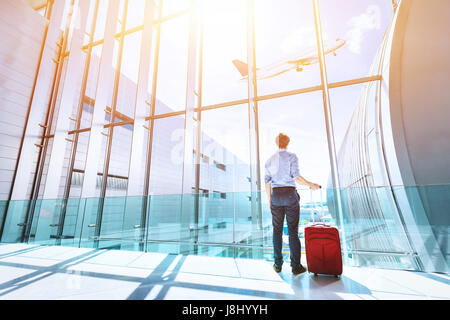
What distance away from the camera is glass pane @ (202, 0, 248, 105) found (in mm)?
4102

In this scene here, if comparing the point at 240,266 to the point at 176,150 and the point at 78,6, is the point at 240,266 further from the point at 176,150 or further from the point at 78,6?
the point at 78,6

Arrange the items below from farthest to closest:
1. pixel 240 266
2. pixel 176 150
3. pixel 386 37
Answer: pixel 176 150
pixel 386 37
pixel 240 266

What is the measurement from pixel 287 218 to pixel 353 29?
12.5 ft

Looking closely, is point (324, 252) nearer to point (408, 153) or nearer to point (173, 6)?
point (408, 153)

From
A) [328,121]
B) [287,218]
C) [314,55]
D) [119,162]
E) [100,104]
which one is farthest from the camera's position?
[119,162]

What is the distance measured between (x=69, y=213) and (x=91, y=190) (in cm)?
66

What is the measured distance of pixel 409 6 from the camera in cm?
298

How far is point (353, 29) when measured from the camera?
12.1 ft

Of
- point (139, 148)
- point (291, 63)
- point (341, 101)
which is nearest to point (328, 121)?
point (341, 101)

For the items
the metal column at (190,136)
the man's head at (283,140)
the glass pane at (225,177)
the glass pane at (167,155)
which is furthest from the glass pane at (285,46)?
the glass pane at (167,155)

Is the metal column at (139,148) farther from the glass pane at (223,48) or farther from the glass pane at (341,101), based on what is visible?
the glass pane at (341,101)

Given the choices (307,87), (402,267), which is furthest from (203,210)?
(307,87)

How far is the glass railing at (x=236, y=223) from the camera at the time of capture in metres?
2.03

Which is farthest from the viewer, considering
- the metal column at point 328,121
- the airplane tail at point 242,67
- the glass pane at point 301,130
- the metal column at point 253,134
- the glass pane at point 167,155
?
the glass pane at point 167,155
